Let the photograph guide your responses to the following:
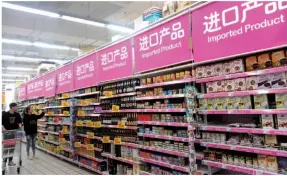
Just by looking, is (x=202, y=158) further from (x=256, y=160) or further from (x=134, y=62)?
(x=134, y=62)

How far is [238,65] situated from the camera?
280cm

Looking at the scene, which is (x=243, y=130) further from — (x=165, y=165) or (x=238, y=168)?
(x=165, y=165)

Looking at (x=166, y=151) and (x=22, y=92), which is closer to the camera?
(x=166, y=151)

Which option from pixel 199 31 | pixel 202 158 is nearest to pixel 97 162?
pixel 202 158

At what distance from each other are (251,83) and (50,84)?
25.2 ft

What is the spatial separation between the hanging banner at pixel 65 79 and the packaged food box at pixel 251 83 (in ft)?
17.8

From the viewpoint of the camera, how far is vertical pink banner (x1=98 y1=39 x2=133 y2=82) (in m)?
4.53

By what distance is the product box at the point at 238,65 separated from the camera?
2768 millimetres

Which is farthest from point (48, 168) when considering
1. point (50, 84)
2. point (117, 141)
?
point (50, 84)

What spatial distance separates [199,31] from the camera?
3.18 meters

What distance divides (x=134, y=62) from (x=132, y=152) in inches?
72.5

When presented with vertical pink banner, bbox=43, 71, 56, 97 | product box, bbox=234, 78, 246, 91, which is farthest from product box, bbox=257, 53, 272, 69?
vertical pink banner, bbox=43, 71, 56, 97

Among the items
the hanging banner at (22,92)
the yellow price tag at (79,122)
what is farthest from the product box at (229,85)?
the hanging banner at (22,92)

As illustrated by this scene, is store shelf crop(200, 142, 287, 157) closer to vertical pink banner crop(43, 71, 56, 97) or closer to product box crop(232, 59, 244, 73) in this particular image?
product box crop(232, 59, 244, 73)
